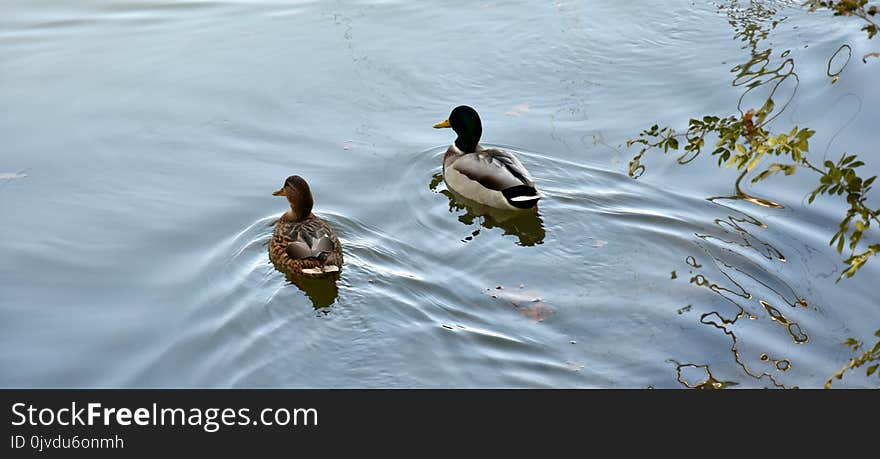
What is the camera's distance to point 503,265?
847 centimetres

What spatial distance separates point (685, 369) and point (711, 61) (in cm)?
588

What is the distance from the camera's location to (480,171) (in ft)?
31.5

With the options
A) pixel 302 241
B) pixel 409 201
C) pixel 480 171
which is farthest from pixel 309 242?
pixel 480 171

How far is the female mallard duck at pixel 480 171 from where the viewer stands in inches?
367

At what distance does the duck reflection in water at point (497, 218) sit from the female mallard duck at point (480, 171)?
6cm

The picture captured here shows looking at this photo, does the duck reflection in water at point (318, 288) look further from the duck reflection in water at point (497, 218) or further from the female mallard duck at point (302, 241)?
the duck reflection in water at point (497, 218)

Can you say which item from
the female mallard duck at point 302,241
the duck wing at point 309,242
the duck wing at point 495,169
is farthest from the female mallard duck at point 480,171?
the duck wing at point 309,242

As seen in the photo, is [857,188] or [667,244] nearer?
[857,188]

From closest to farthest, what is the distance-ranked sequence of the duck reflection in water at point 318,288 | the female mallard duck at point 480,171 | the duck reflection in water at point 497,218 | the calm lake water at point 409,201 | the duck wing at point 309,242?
1. the calm lake water at point 409,201
2. the duck reflection in water at point 318,288
3. the duck wing at point 309,242
4. the duck reflection in water at point 497,218
5. the female mallard duck at point 480,171

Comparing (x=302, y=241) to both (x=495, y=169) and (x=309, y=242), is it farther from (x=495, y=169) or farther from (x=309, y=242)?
(x=495, y=169)

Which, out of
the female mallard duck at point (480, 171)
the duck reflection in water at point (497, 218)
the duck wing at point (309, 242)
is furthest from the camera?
the female mallard duck at point (480, 171)

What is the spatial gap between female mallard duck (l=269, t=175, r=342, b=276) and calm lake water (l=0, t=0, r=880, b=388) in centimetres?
17
